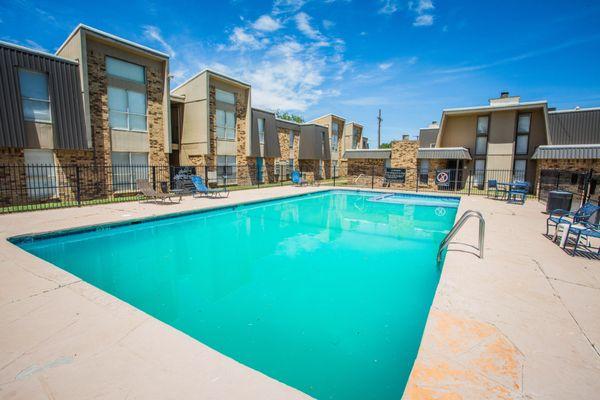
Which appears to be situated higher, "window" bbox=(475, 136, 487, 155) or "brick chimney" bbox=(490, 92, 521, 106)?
"brick chimney" bbox=(490, 92, 521, 106)

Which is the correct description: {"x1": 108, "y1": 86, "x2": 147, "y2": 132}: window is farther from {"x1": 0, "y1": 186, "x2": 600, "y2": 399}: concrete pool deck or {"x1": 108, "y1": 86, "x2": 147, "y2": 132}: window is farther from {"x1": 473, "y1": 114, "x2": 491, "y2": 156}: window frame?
{"x1": 473, "y1": 114, "x2": 491, "y2": 156}: window frame

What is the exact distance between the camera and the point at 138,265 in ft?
19.8

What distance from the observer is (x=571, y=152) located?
51.5ft

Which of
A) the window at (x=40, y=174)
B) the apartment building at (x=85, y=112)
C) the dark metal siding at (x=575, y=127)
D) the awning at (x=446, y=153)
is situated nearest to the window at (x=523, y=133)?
the dark metal siding at (x=575, y=127)

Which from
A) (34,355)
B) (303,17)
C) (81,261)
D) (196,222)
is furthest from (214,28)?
(34,355)

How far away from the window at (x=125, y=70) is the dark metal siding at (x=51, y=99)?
1594mm

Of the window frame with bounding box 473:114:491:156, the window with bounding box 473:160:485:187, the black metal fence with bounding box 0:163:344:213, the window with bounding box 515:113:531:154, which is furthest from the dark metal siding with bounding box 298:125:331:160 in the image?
the window with bounding box 515:113:531:154

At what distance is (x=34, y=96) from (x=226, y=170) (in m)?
11.0

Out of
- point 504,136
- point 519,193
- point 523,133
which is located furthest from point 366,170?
point 519,193

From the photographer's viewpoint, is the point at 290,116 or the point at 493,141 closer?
the point at 493,141

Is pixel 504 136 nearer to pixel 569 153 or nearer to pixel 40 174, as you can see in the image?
pixel 569 153

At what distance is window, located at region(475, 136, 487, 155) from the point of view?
21.6 metres

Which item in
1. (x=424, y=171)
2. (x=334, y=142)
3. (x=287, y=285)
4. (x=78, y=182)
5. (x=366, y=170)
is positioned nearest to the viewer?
(x=287, y=285)

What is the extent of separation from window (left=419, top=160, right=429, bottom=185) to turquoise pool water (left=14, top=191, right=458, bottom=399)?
12.0 metres
